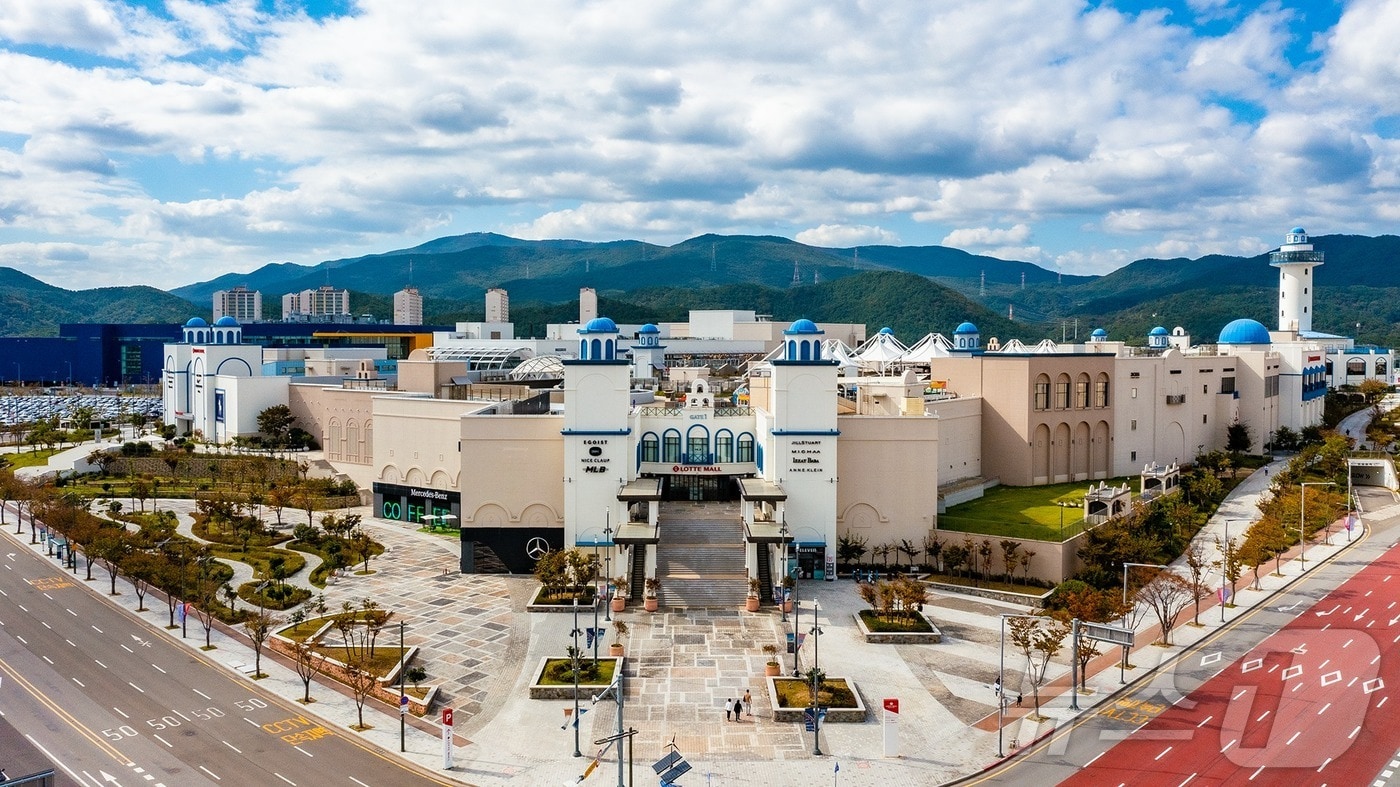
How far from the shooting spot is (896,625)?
136 feet

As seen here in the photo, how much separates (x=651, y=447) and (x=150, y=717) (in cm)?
2945

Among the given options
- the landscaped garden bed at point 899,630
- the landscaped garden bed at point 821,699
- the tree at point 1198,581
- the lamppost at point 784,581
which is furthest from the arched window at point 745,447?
the tree at point 1198,581

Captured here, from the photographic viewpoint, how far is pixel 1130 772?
92.9ft

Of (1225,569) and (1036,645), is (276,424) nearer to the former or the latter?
(1036,645)

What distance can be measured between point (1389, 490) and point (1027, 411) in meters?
28.1

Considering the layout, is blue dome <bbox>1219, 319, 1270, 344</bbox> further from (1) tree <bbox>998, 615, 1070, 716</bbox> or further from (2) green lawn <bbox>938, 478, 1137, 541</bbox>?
(1) tree <bbox>998, 615, 1070, 716</bbox>

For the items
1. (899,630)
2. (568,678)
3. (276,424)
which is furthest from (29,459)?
(899,630)

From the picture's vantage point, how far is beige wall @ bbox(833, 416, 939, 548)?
52.6 metres

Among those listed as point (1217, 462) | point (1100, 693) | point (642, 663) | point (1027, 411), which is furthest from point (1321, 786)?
point (1217, 462)

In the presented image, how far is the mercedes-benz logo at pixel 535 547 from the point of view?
5231 cm

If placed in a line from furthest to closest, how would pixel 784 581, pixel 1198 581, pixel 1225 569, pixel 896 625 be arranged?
1. pixel 1225 569
2. pixel 784 581
3. pixel 1198 581
4. pixel 896 625

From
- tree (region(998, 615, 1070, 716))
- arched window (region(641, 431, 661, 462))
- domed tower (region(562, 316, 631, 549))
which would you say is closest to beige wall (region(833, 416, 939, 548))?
arched window (region(641, 431, 661, 462))

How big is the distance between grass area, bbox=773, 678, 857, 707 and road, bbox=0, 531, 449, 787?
39.4ft

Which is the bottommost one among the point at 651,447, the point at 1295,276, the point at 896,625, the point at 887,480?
the point at 896,625
